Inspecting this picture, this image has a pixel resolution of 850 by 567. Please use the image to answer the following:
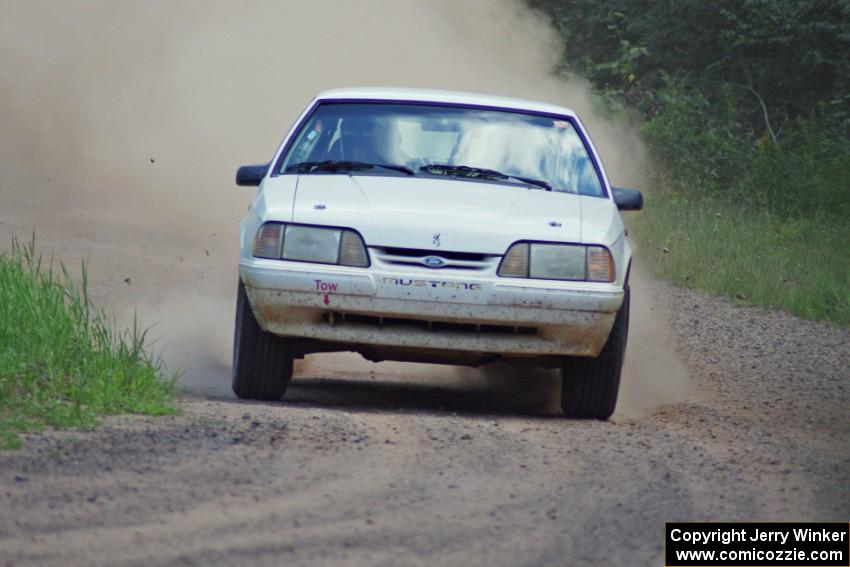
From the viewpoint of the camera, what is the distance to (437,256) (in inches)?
274

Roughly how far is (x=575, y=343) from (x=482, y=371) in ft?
8.91

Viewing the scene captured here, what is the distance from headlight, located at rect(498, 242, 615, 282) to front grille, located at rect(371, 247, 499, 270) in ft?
0.27

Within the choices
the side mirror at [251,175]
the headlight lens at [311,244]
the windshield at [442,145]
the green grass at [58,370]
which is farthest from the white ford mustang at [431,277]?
the green grass at [58,370]

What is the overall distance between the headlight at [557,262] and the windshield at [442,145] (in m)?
0.87

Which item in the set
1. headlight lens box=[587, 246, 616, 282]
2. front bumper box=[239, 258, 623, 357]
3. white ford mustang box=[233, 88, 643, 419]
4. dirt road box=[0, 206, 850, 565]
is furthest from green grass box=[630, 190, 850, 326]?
front bumper box=[239, 258, 623, 357]

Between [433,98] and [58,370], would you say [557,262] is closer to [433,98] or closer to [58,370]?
[433,98]

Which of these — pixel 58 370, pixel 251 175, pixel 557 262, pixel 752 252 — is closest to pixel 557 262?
pixel 557 262

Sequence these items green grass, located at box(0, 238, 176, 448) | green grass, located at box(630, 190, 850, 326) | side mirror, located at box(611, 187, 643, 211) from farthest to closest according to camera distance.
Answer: green grass, located at box(630, 190, 850, 326)
side mirror, located at box(611, 187, 643, 211)
green grass, located at box(0, 238, 176, 448)

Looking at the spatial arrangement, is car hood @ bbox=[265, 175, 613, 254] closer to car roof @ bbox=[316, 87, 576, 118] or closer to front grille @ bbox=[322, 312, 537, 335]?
front grille @ bbox=[322, 312, 537, 335]

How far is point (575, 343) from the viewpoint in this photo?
7160 mm

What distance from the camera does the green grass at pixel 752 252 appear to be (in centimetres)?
1362

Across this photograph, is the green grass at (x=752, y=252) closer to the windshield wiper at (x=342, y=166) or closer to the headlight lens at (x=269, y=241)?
the windshield wiper at (x=342, y=166)

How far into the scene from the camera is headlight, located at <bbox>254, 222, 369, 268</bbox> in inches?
274

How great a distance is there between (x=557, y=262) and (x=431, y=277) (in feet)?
1.85
